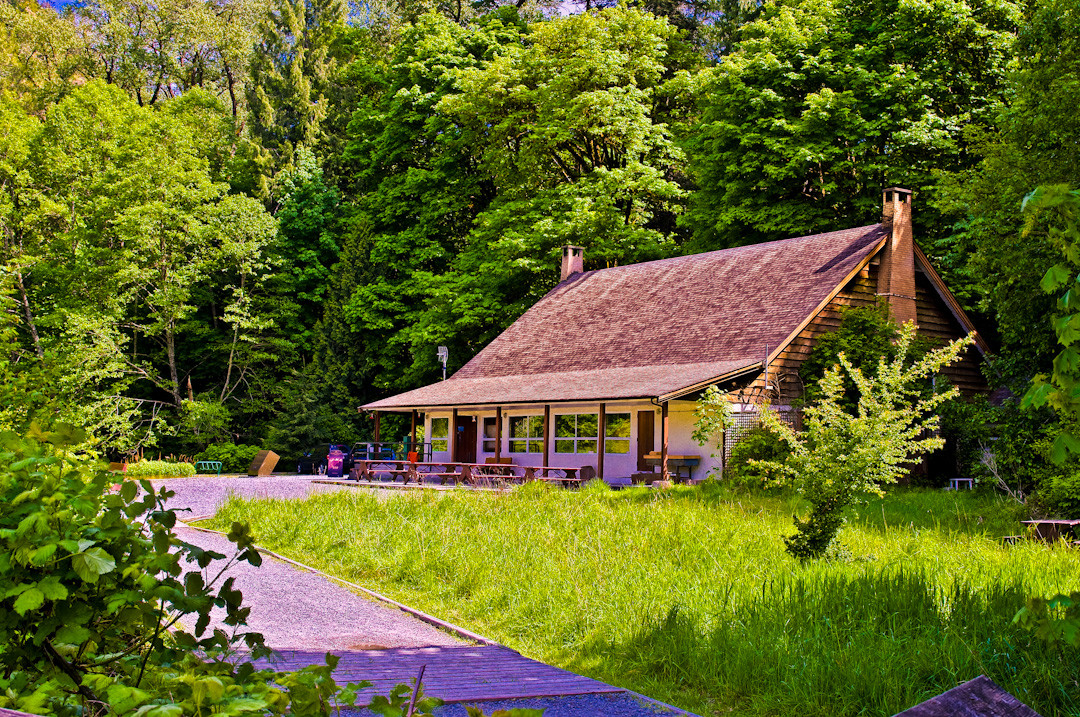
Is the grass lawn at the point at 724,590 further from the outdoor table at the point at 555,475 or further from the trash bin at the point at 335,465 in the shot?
the trash bin at the point at 335,465

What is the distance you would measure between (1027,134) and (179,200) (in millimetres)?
35059

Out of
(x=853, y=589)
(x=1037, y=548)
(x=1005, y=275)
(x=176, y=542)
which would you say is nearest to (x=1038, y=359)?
(x=1005, y=275)

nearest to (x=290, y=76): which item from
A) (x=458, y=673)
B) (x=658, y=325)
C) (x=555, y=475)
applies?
(x=658, y=325)

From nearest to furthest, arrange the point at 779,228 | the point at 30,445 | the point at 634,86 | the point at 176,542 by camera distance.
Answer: the point at 176,542, the point at 30,445, the point at 779,228, the point at 634,86

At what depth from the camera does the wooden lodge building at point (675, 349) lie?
25594 millimetres

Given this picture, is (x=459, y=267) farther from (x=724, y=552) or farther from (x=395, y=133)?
(x=724, y=552)

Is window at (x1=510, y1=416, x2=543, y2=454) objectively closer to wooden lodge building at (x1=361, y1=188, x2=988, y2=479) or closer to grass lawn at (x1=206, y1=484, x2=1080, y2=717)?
wooden lodge building at (x1=361, y1=188, x2=988, y2=479)

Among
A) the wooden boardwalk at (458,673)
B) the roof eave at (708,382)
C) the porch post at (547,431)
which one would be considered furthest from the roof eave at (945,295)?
the wooden boardwalk at (458,673)

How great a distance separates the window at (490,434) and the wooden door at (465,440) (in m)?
0.70

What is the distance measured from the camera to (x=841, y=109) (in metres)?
33.4

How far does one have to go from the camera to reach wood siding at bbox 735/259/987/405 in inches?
993

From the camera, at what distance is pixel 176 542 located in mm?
3047

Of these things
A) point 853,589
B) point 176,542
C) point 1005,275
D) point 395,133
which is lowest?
point 853,589

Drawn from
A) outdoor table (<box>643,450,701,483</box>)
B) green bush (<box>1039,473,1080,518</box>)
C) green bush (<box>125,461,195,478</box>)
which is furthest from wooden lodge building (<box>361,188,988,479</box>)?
green bush (<box>1039,473,1080,518</box>)
